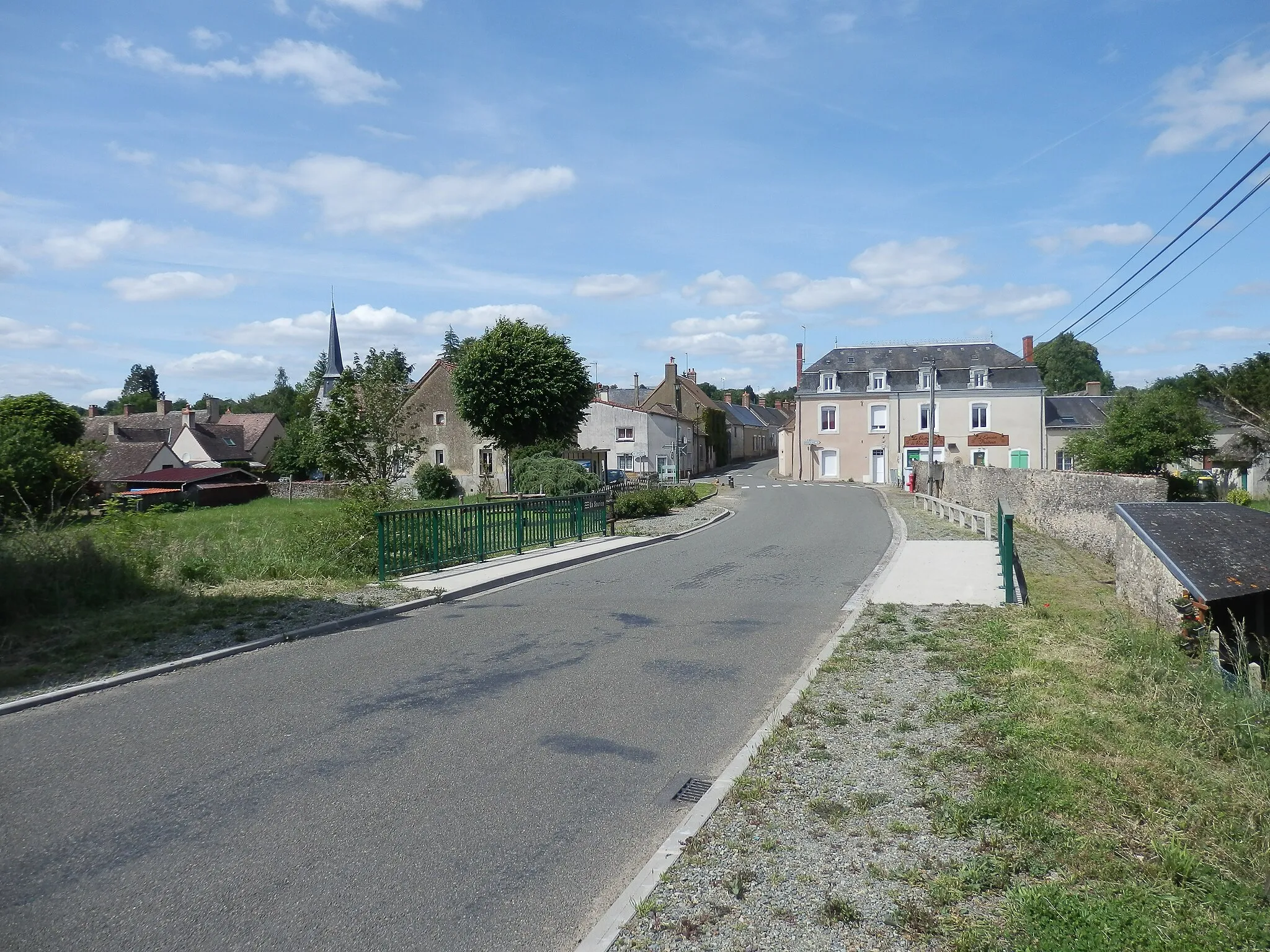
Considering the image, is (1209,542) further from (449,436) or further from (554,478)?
(449,436)

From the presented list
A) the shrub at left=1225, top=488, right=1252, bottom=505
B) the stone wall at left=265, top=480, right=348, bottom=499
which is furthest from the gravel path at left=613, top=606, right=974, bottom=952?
the stone wall at left=265, top=480, right=348, bottom=499

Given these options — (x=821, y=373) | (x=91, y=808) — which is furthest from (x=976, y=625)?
(x=821, y=373)

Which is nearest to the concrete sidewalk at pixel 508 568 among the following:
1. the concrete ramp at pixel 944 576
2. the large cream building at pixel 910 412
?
the concrete ramp at pixel 944 576

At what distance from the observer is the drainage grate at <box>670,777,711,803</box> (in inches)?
208

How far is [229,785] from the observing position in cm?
542

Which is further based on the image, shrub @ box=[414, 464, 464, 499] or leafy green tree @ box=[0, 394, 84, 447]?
shrub @ box=[414, 464, 464, 499]

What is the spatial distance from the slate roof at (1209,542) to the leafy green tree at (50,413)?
39.6 m

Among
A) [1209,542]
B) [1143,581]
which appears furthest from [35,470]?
[1209,542]

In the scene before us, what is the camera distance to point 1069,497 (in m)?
20.3

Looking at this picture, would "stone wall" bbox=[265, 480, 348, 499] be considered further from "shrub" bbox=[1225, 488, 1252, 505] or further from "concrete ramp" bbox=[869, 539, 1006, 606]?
"shrub" bbox=[1225, 488, 1252, 505]

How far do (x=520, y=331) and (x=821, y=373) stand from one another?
2010 cm

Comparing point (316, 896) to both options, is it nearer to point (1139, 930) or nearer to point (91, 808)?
point (91, 808)

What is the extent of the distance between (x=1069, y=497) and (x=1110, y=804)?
1728 centimetres

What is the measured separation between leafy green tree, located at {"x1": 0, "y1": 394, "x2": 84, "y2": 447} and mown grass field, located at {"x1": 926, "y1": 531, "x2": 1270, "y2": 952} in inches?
1592
